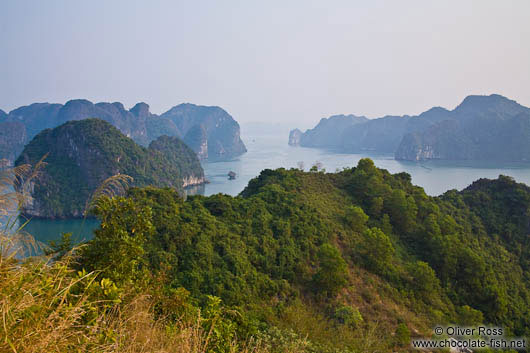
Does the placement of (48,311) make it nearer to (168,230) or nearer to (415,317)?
(168,230)

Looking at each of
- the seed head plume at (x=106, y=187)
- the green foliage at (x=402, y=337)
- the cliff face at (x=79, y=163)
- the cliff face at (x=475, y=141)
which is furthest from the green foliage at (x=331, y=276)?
the cliff face at (x=475, y=141)

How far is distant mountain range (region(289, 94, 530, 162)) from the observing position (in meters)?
82.8

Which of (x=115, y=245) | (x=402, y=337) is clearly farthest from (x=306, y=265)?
(x=115, y=245)

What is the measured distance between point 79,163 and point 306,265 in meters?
41.3

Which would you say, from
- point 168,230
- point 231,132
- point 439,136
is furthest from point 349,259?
point 231,132

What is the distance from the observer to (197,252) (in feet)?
30.1

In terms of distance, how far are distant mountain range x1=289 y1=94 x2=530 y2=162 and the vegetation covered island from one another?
73434mm

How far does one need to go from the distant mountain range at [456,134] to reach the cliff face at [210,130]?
113 feet

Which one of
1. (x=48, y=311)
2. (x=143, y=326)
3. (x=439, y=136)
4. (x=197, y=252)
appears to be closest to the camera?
(x=48, y=311)

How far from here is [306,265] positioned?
11.0 m

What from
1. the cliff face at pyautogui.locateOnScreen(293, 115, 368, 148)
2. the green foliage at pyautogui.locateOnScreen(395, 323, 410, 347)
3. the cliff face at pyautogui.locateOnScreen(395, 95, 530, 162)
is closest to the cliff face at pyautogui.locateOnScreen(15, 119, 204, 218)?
the green foliage at pyautogui.locateOnScreen(395, 323, 410, 347)

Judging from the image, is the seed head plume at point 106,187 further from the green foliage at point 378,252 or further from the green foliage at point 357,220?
the green foliage at point 357,220

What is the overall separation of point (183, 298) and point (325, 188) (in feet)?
47.4

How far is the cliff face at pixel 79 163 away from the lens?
3497 centimetres
